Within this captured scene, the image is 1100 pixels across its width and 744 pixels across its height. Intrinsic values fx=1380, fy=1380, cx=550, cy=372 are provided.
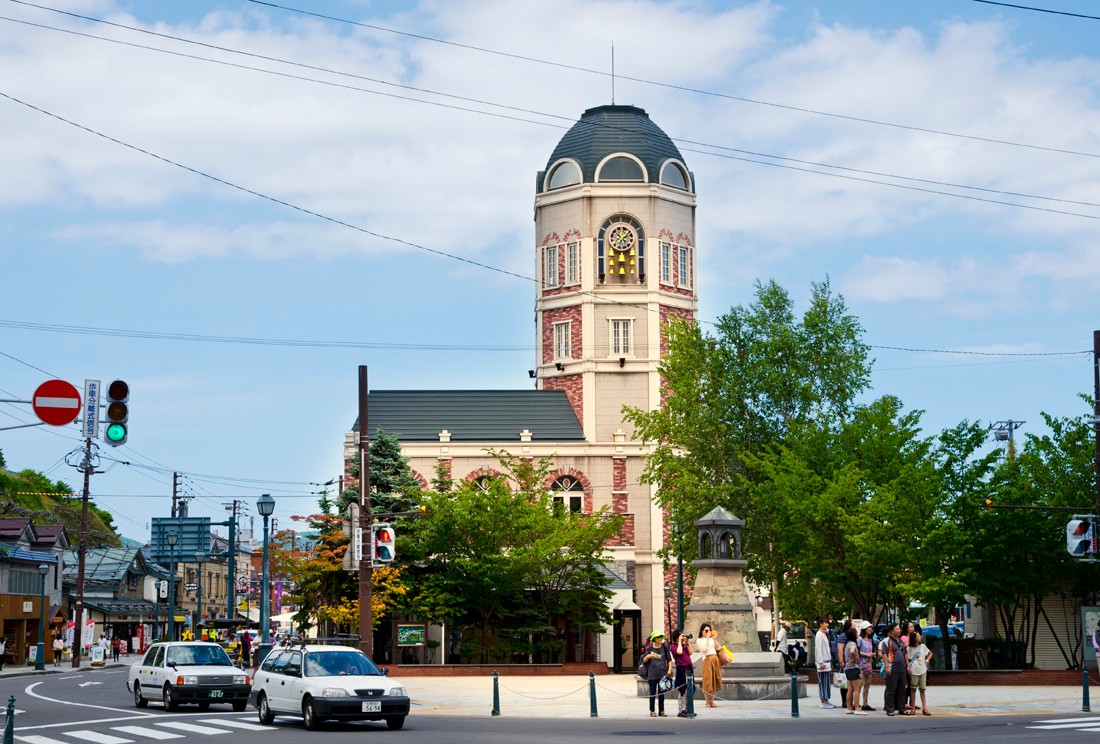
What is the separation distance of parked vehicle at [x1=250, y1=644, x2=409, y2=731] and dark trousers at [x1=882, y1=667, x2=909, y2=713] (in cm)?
978

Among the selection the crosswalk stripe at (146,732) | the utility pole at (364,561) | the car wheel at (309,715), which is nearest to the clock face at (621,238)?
the utility pole at (364,561)

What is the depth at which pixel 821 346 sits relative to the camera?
51531 millimetres

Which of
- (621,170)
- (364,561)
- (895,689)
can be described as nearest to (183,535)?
(621,170)

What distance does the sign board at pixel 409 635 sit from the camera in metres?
47.8

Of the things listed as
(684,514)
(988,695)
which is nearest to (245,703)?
(988,695)

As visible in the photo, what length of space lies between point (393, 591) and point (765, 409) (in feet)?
50.9

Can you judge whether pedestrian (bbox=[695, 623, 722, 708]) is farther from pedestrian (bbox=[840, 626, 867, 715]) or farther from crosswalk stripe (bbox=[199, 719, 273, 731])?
crosswalk stripe (bbox=[199, 719, 273, 731])

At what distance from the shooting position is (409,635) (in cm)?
4791

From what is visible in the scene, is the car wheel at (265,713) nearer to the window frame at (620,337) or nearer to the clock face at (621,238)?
the window frame at (620,337)

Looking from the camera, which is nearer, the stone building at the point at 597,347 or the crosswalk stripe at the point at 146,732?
the crosswalk stripe at the point at 146,732

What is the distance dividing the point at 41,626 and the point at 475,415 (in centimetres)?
2347

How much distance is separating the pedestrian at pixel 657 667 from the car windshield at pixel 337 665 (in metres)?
5.70

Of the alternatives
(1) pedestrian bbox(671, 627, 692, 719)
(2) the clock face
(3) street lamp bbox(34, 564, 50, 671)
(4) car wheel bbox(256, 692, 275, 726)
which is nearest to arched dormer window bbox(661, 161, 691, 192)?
(2) the clock face

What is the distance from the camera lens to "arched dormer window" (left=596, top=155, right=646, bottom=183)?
6669cm
